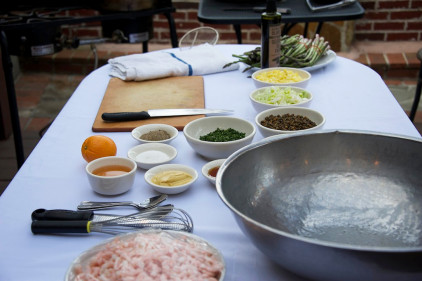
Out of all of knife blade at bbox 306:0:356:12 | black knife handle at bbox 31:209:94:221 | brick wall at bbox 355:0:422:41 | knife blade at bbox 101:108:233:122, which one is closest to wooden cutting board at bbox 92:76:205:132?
knife blade at bbox 101:108:233:122

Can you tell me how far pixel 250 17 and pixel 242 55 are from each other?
17.0 inches

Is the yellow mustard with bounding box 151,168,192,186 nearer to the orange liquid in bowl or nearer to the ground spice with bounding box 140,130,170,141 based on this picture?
the orange liquid in bowl

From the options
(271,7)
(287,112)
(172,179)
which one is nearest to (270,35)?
(271,7)

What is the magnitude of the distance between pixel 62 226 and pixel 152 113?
22.7 inches

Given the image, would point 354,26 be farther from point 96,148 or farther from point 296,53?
point 96,148

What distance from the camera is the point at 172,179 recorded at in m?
1.09

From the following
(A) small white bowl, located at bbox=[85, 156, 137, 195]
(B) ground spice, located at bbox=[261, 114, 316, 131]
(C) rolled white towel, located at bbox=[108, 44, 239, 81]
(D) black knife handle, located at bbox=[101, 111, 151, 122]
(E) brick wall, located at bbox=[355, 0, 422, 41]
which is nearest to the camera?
(A) small white bowl, located at bbox=[85, 156, 137, 195]

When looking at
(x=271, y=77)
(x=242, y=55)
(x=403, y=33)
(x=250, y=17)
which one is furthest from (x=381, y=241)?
(x=403, y=33)

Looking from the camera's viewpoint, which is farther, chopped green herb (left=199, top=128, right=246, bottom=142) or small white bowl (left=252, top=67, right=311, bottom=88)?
small white bowl (left=252, top=67, right=311, bottom=88)

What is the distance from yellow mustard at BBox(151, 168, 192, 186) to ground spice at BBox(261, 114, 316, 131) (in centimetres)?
30

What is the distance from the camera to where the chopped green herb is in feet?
4.06

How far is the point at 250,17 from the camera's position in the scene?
2.33 meters

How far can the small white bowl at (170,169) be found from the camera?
1.06m

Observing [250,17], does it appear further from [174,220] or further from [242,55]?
[174,220]
